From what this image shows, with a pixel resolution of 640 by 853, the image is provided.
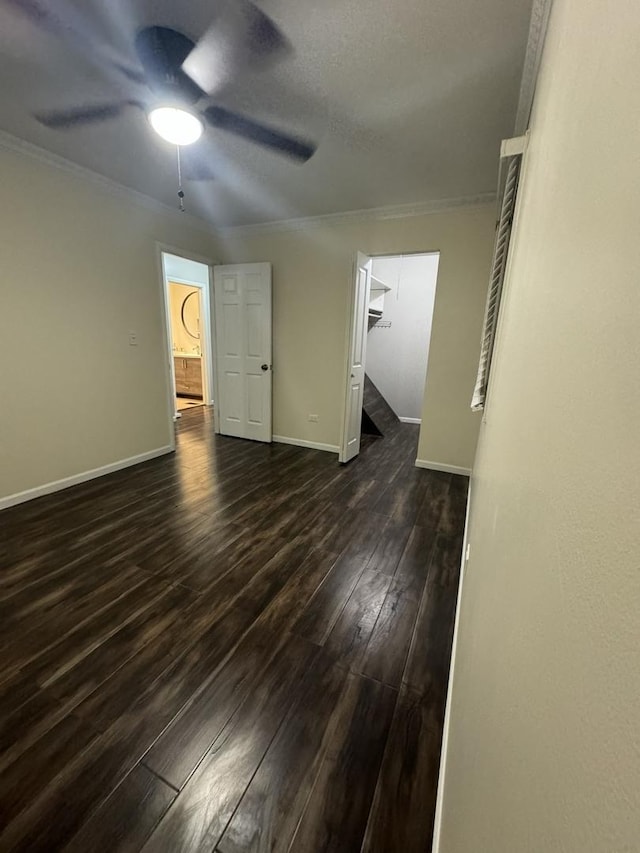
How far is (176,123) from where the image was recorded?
1880 mm

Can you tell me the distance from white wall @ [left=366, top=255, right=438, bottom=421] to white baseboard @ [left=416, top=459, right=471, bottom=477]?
1.86 metres

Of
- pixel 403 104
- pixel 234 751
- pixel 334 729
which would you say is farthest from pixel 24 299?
pixel 334 729

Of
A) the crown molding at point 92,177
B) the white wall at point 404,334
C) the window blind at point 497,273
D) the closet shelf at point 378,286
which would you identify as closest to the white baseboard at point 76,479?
the crown molding at point 92,177

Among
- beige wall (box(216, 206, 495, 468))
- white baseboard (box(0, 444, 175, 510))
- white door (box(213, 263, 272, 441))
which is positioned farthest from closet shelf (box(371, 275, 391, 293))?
white baseboard (box(0, 444, 175, 510))

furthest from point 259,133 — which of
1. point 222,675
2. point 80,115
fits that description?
point 222,675

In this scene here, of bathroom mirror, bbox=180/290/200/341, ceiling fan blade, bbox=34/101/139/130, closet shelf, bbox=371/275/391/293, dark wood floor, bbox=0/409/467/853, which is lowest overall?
dark wood floor, bbox=0/409/467/853

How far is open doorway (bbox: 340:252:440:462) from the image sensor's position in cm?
533

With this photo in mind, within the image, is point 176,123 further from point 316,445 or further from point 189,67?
point 316,445

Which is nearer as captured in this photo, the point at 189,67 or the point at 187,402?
the point at 189,67

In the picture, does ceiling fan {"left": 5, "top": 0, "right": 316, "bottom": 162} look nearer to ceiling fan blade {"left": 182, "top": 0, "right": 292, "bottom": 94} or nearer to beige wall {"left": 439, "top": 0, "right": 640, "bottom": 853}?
ceiling fan blade {"left": 182, "top": 0, "right": 292, "bottom": 94}

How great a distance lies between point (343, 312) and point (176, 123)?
2.24 meters

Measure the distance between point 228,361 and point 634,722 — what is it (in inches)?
181

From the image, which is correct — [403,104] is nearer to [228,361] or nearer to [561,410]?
[561,410]

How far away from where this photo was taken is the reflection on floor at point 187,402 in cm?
630
